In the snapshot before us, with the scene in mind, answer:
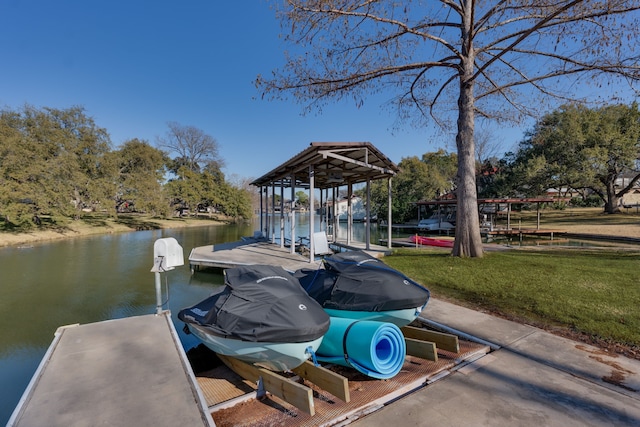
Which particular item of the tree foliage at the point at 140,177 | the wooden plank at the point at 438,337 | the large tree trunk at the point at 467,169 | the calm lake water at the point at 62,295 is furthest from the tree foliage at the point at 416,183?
the wooden plank at the point at 438,337

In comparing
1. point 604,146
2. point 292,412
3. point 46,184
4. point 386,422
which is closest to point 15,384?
point 292,412

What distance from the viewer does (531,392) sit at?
2445 mm

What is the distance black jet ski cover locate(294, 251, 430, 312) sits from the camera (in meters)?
3.27

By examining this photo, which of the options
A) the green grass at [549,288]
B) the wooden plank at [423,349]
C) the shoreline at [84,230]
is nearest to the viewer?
the wooden plank at [423,349]

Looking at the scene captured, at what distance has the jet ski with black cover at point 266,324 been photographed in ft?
8.38

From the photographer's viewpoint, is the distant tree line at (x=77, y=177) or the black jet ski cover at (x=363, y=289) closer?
the black jet ski cover at (x=363, y=289)

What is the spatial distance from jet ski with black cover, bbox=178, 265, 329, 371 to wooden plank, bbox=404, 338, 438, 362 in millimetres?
1044

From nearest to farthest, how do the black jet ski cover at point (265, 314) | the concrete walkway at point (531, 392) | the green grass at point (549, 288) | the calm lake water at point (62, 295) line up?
the concrete walkway at point (531, 392) < the black jet ski cover at point (265, 314) < the green grass at point (549, 288) < the calm lake water at point (62, 295)

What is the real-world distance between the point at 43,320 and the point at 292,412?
598 centimetres

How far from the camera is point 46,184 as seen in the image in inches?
661

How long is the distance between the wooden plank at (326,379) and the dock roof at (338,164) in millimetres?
5301

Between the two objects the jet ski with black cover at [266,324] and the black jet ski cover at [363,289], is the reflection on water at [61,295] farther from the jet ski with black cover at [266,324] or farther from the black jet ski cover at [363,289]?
the black jet ski cover at [363,289]

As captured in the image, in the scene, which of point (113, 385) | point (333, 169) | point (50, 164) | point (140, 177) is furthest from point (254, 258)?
point (140, 177)

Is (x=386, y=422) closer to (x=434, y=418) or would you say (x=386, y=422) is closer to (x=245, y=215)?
(x=434, y=418)
